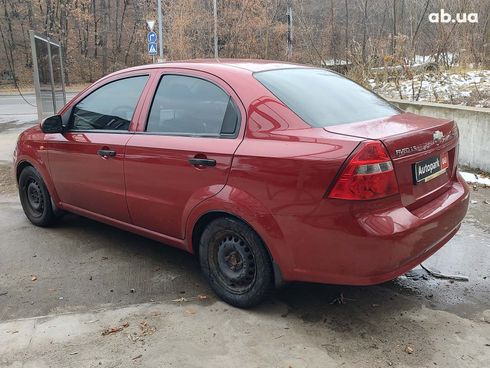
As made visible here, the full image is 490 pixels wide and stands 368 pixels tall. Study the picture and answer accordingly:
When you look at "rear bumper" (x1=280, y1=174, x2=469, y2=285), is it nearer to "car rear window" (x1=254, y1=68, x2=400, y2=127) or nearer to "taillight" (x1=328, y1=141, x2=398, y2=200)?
"taillight" (x1=328, y1=141, x2=398, y2=200)

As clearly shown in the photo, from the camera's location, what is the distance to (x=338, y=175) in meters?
2.61

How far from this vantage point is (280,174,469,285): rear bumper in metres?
2.62

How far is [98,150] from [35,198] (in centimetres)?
151

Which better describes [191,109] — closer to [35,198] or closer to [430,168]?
[430,168]

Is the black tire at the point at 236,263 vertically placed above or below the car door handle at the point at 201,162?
below

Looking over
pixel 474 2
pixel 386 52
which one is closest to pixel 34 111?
pixel 386 52

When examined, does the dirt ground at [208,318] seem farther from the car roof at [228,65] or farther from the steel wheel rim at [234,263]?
the car roof at [228,65]

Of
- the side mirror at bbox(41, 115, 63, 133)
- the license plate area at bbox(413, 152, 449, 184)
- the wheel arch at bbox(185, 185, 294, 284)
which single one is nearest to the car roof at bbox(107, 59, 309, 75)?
the wheel arch at bbox(185, 185, 294, 284)

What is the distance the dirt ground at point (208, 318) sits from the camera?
2727 mm

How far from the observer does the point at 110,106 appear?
4.06 metres

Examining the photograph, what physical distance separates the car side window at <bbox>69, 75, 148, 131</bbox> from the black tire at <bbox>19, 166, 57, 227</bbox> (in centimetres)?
87

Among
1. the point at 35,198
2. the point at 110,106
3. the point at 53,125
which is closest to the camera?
the point at 110,106

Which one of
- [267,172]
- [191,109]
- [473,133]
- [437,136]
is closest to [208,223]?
[267,172]

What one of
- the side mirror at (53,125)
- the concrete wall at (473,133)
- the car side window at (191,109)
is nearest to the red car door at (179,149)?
the car side window at (191,109)
